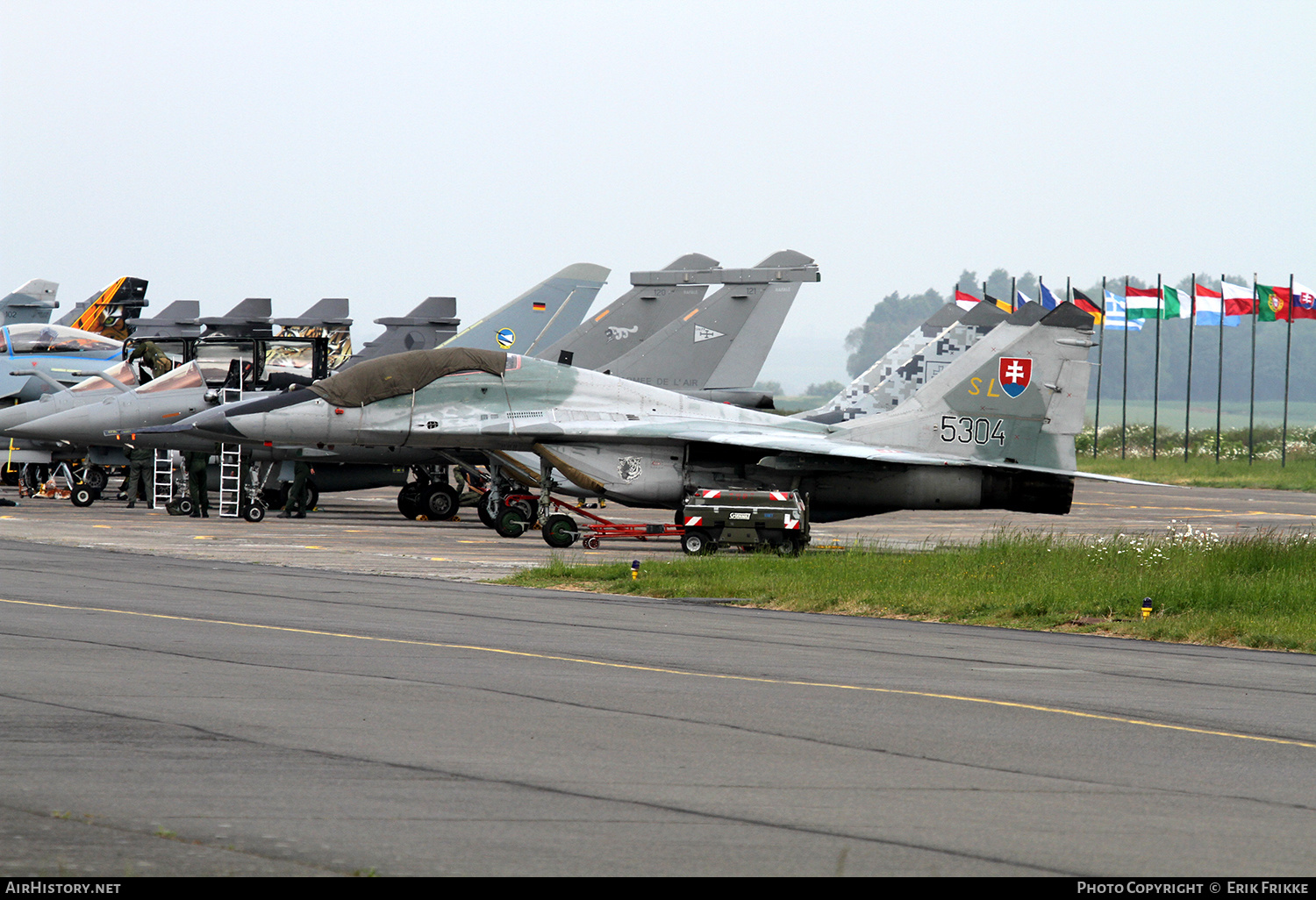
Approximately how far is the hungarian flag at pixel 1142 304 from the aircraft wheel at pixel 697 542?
3797 cm

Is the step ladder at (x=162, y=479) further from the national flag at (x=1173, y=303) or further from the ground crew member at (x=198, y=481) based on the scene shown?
the national flag at (x=1173, y=303)

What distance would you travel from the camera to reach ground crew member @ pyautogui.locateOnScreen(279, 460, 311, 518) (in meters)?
28.4

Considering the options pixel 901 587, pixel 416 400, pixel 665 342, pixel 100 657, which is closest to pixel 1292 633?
pixel 901 587

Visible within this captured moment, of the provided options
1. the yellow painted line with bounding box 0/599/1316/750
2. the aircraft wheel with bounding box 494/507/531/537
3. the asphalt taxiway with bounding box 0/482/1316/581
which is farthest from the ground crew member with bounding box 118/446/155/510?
the yellow painted line with bounding box 0/599/1316/750

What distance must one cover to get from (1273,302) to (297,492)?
37.3 meters

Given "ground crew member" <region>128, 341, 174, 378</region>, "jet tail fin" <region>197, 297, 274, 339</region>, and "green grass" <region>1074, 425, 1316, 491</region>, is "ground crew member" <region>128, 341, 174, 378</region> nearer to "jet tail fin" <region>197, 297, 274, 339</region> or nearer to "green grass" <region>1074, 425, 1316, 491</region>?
"jet tail fin" <region>197, 297, 274, 339</region>

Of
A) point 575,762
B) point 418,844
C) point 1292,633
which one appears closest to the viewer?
point 418,844

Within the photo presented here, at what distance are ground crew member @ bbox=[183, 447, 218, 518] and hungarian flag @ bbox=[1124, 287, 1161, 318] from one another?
37.7m

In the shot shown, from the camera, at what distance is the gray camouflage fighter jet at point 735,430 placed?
888 inches

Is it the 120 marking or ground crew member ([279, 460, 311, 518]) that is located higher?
the 120 marking

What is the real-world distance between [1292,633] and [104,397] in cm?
2385

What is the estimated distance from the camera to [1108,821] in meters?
5.71

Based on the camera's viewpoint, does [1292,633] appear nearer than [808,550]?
Yes
